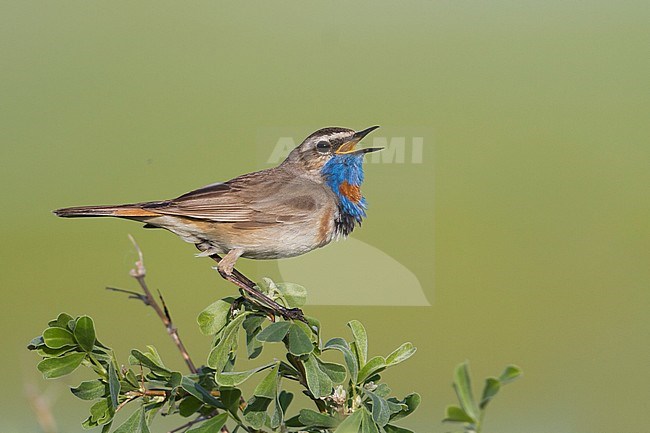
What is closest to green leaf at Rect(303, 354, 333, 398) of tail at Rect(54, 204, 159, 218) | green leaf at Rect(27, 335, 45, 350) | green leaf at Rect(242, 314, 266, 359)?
green leaf at Rect(242, 314, 266, 359)

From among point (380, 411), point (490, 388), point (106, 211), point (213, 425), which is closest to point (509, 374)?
point (490, 388)

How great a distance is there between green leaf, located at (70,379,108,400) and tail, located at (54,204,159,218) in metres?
0.31

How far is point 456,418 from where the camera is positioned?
0.44 metres

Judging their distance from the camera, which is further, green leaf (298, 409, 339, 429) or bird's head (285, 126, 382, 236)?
bird's head (285, 126, 382, 236)

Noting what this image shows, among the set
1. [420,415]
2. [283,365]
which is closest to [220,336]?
[283,365]

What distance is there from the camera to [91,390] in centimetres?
71

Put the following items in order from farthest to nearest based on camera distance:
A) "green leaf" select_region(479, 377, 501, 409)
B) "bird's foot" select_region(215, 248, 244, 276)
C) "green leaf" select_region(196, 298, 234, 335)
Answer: "bird's foot" select_region(215, 248, 244, 276)
"green leaf" select_region(196, 298, 234, 335)
"green leaf" select_region(479, 377, 501, 409)

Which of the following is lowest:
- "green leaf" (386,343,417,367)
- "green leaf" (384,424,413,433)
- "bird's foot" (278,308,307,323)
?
"green leaf" (384,424,413,433)

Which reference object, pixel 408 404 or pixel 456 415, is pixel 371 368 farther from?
pixel 456 415

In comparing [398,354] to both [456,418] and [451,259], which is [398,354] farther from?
[451,259]

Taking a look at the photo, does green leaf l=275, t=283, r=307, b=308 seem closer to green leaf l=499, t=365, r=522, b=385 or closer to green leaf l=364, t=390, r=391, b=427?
green leaf l=364, t=390, r=391, b=427

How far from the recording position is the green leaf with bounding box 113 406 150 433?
27.2 inches

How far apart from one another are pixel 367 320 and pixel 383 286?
3.91 ft

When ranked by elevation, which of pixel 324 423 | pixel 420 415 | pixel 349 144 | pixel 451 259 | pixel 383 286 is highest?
pixel 349 144
